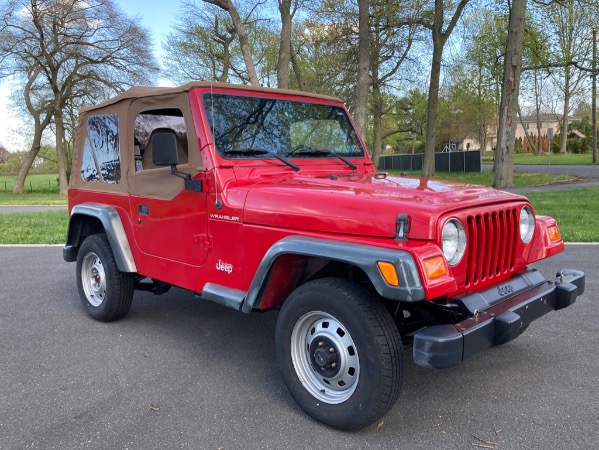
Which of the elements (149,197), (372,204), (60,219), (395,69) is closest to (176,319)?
(149,197)

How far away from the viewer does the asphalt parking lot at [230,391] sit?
2.79m

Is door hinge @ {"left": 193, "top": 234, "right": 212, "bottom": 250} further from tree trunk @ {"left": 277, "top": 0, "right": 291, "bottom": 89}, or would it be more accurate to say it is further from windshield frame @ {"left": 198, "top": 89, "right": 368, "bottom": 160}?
tree trunk @ {"left": 277, "top": 0, "right": 291, "bottom": 89}

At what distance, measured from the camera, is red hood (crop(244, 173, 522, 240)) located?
2.65 meters

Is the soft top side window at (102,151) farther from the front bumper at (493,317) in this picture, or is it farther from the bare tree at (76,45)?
the bare tree at (76,45)

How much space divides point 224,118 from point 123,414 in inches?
82.9

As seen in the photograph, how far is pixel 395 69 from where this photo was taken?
24.5 m

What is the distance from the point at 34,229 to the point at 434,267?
34.3 feet

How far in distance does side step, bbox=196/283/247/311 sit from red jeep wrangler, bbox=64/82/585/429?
1 centimetres

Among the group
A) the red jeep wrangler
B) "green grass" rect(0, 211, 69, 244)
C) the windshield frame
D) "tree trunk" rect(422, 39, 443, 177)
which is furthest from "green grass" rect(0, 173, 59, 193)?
the windshield frame

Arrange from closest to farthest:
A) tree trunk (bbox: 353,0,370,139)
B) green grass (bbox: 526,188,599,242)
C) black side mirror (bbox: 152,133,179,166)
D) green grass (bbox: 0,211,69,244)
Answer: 1. black side mirror (bbox: 152,133,179,166)
2. green grass (bbox: 526,188,599,242)
3. green grass (bbox: 0,211,69,244)
4. tree trunk (bbox: 353,0,370,139)

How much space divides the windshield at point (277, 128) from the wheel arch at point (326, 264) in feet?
3.19

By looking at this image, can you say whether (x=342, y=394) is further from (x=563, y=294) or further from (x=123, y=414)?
(x=563, y=294)

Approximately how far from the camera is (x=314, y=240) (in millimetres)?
2820

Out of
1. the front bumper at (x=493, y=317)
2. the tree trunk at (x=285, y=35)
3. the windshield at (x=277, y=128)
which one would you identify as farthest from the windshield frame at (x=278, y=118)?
the tree trunk at (x=285, y=35)
